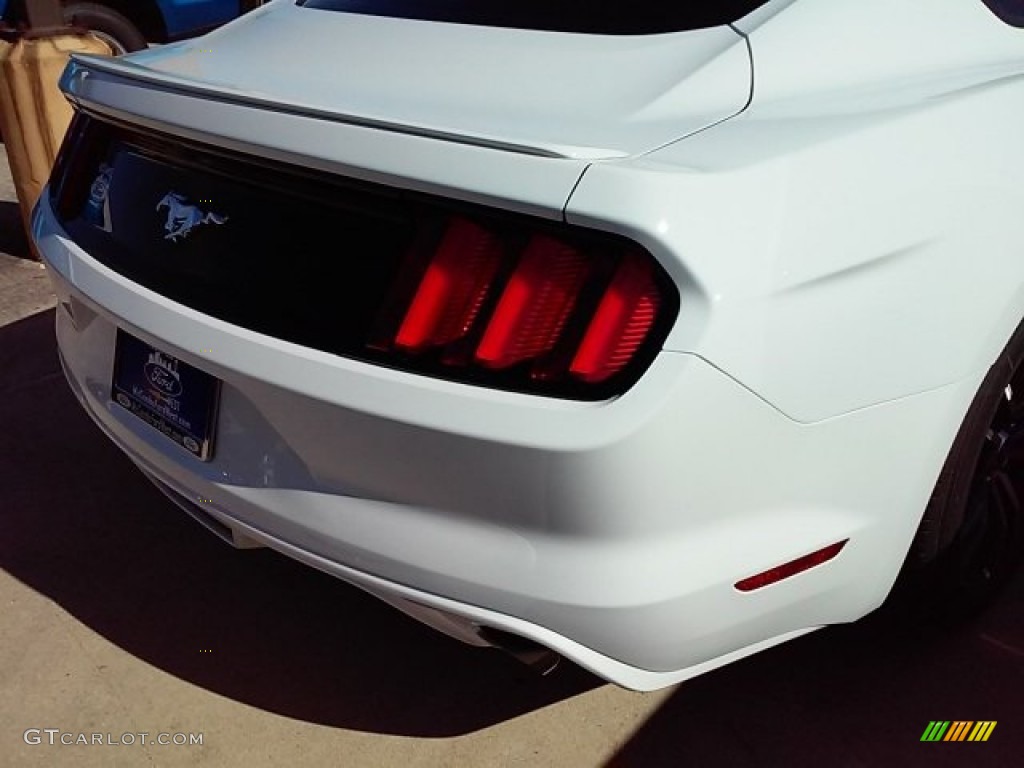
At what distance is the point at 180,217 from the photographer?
71.8 inches

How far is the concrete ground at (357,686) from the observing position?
205 cm

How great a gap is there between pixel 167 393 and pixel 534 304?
779 mm

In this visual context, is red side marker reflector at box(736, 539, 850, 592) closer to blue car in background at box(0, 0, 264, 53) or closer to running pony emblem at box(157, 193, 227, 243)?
running pony emblem at box(157, 193, 227, 243)

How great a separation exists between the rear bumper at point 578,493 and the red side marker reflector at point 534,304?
0.22 ft

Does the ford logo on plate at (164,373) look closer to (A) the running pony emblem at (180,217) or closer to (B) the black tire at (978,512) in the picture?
(A) the running pony emblem at (180,217)

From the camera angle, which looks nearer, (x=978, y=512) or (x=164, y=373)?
(x=164, y=373)

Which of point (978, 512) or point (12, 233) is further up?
point (978, 512)

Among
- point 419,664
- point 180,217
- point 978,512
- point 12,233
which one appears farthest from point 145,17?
point 978,512

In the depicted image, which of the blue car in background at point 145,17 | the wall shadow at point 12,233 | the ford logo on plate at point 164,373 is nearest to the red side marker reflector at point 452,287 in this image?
the ford logo on plate at point 164,373

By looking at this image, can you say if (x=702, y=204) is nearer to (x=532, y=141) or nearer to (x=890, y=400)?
(x=532, y=141)

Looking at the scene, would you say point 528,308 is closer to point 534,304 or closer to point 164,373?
point 534,304

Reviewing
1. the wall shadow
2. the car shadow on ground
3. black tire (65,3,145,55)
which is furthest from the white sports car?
black tire (65,3,145,55)

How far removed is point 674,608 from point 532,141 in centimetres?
70

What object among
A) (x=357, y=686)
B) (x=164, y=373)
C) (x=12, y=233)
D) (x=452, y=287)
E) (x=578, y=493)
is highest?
(x=452, y=287)
